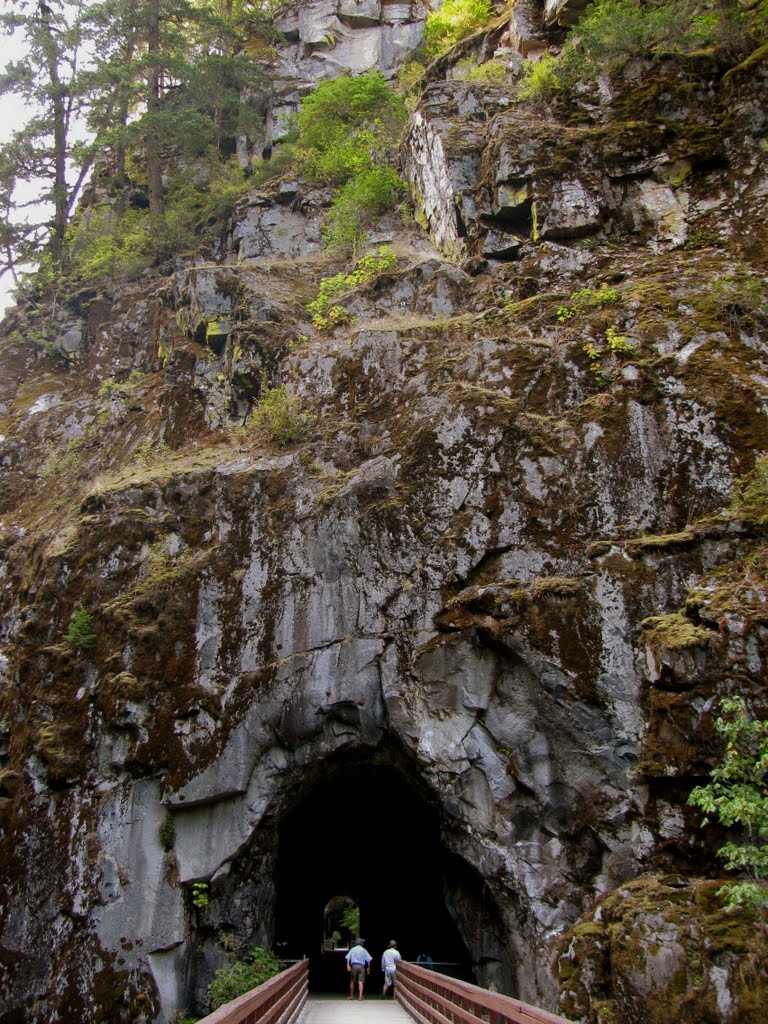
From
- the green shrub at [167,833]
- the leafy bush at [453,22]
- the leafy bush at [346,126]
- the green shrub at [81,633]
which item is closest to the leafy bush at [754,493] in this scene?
the green shrub at [167,833]

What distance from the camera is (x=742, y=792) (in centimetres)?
935

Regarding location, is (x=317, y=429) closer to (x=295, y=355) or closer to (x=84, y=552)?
(x=295, y=355)

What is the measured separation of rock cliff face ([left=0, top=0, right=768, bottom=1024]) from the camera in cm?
1226

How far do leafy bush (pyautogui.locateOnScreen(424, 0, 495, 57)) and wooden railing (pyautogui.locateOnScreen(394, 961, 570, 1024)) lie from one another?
2631 centimetres

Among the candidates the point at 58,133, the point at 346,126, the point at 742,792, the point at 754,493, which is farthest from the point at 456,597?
the point at 58,133

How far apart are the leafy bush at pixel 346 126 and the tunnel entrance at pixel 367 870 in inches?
715

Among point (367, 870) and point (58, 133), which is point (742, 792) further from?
point (58, 133)

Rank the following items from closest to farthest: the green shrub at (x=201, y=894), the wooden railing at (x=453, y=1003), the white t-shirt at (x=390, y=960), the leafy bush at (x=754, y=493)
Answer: the wooden railing at (x=453, y=1003) → the leafy bush at (x=754, y=493) → the green shrub at (x=201, y=894) → the white t-shirt at (x=390, y=960)

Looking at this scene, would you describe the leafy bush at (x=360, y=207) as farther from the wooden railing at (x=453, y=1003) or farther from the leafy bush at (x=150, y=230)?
the wooden railing at (x=453, y=1003)

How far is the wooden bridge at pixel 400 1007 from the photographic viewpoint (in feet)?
18.0

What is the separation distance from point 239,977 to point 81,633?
6.51 metres

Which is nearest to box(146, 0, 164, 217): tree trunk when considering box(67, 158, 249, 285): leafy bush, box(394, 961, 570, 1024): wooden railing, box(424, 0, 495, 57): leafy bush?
box(67, 158, 249, 285): leafy bush

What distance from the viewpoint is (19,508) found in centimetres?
2023

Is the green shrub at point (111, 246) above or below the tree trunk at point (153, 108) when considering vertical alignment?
below
